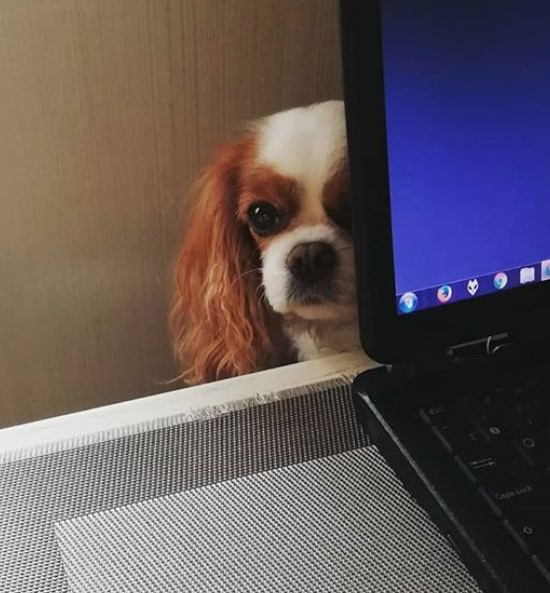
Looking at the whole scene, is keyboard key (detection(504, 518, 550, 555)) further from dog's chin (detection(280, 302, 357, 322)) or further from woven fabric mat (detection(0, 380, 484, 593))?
dog's chin (detection(280, 302, 357, 322))

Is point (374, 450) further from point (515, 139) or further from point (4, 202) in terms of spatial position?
point (4, 202)

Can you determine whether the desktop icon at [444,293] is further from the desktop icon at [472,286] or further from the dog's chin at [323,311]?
the dog's chin at [323,311]

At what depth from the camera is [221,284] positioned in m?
0.65

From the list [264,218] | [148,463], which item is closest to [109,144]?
[264,218]

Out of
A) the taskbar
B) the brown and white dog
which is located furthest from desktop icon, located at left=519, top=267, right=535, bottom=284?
the brown and white dog

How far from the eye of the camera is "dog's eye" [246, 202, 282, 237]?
2.06ft

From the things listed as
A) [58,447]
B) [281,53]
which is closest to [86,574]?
[58,447]

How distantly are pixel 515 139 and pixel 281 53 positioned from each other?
0.21 meters

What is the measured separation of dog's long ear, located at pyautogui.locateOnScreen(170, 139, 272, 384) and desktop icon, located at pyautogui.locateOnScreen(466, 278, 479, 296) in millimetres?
157

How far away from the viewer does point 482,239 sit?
21.6 inches

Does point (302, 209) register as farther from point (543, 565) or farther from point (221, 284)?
point (543, 565)

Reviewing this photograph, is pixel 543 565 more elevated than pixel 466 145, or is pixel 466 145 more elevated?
pixel 466 145

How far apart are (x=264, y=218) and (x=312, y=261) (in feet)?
0.14

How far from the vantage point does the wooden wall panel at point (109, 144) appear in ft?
2.02
